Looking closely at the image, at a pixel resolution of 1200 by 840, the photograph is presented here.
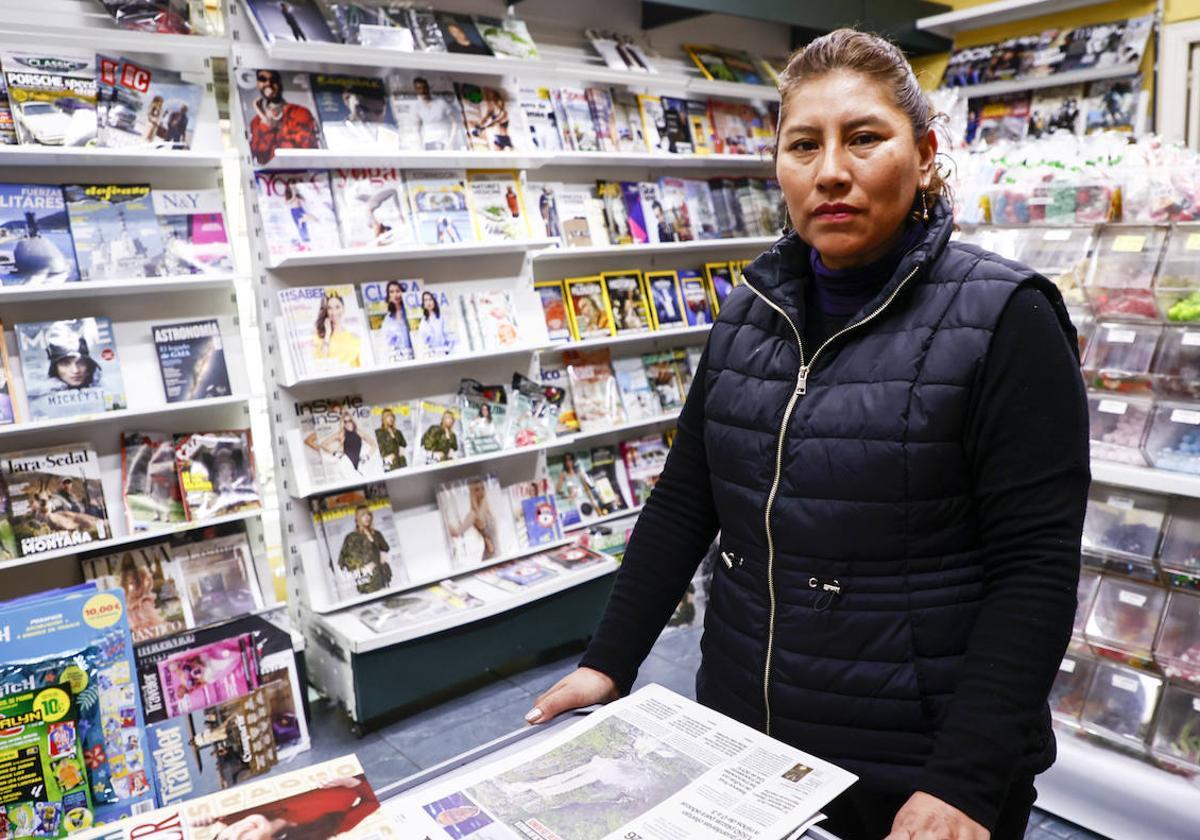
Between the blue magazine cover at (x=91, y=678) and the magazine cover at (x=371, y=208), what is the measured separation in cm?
151

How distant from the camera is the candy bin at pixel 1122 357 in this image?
8.24 feet

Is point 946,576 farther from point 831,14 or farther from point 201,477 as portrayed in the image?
point 831,14

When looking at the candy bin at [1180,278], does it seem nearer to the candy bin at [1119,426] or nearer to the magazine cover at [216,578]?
the candy bin at [1119,426]

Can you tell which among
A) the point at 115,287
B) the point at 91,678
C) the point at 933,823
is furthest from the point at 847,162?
the point at 115,287

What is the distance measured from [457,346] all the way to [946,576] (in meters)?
2.74

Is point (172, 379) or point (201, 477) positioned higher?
point (172, 379)

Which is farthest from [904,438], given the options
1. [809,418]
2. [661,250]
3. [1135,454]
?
[661,250]

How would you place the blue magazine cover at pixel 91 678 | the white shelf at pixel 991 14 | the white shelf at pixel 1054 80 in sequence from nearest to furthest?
the blue magazine cover at pixel 91 678
the white shelf at pixel 1054 80
the white shelf at pixel 991 14

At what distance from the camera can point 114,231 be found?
9.87 ft

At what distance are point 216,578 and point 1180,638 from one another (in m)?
3.06

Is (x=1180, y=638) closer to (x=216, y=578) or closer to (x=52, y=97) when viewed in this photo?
(x=216, y=578)

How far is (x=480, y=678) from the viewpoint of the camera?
3668 mm

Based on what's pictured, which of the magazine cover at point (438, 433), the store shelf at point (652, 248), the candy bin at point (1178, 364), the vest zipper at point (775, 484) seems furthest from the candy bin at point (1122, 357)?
the magazine cover at point (438, 433)

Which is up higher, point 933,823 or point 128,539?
point 933,823
